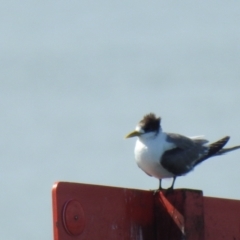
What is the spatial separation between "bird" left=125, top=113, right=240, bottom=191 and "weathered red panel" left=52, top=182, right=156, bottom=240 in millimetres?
3076

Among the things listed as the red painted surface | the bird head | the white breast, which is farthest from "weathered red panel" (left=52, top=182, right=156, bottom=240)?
the bird head

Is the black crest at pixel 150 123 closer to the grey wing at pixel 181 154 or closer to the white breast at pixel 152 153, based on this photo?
the white breast at pixel 152 153

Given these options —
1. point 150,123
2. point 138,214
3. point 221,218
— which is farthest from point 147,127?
point 138,214

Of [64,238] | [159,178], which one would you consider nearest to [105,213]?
[64,238]

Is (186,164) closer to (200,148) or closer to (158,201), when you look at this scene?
(200,148)

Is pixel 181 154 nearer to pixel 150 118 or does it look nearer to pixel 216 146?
pixel 150 118

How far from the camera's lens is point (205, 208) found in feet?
21.1

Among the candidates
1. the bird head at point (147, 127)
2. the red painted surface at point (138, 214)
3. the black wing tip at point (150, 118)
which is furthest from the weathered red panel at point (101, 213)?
the black wing tip at point (150, 118)

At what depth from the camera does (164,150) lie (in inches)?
376

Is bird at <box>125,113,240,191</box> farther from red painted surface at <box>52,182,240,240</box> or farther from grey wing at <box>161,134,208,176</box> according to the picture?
red painted surface at <box>52,182,240,240</box>

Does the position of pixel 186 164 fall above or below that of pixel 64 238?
above

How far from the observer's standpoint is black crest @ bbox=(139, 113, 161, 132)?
387 inches

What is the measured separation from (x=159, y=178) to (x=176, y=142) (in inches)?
23.3

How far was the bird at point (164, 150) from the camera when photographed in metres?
9.41
